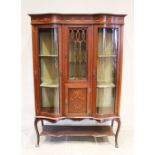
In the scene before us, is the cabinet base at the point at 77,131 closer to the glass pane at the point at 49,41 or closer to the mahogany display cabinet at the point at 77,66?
the mahogany display cabinet at the point at 77,66

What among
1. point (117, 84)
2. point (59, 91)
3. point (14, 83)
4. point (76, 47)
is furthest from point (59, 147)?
point (14, 83)

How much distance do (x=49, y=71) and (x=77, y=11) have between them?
1001mm

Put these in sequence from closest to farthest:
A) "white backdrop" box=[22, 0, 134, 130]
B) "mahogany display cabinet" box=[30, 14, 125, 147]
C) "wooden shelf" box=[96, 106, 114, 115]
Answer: "mahogany display cabinet" box=[30, 14, 125, 147] < "wooden shelf" box=[96, 106, 114, 115] < "white backdrop" box=[22, 0, 134, 130]

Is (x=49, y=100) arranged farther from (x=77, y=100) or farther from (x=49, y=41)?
(x=49, y=41)

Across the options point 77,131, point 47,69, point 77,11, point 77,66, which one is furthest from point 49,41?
point 77,131

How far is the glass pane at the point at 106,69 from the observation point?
2.54 metres

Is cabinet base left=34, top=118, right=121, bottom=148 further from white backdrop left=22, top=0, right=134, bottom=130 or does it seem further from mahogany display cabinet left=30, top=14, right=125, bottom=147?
white backdrop left=22, top=0, right=134, bottom=130

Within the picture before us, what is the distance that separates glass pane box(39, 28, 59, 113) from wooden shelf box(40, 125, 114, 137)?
31cm

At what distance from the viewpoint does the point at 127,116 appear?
10.3 feet

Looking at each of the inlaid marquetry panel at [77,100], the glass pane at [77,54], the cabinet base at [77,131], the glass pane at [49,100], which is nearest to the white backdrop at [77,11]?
the cabinet base at [77,131]

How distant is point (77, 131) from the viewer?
2.74 metres

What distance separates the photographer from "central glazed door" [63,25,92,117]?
2490 millimetres

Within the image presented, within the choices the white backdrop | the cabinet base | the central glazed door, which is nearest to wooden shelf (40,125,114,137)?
the cabinet base

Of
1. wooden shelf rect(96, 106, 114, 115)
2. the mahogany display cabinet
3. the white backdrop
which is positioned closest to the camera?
the mahogany display cabinet
